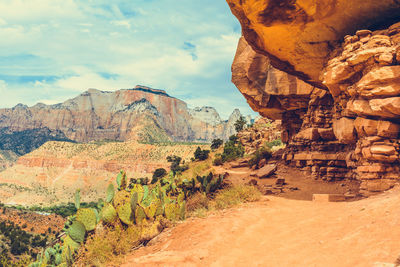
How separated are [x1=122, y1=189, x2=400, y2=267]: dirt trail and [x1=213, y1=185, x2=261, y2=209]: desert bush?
119 centimetres

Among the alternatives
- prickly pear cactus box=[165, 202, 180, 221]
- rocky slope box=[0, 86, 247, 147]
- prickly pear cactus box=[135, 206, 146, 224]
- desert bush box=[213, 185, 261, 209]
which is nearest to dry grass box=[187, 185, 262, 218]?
desert bush box=[213, 185, 261, 209]

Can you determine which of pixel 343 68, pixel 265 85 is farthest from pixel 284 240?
pixel 265 85

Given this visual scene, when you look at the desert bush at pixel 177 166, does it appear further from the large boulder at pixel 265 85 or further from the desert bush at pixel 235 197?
the desert bush at pixel 235 197

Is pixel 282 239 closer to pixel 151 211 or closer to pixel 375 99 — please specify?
pixel 151 211

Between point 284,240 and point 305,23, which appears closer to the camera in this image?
point 284,240

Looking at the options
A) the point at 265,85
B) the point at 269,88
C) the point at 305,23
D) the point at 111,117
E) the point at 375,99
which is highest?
the point at 111,117

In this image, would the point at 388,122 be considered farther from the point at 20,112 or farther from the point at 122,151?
the point at 20,112

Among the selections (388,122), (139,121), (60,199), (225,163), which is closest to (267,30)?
(388,122)

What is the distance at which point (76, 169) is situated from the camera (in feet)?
273

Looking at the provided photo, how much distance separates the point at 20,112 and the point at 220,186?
204193mm

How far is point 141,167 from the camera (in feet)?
251

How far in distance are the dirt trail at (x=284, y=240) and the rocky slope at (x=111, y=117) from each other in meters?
140

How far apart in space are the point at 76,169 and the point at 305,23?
86.9 metres

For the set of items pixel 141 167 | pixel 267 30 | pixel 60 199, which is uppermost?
pixel 267 30
